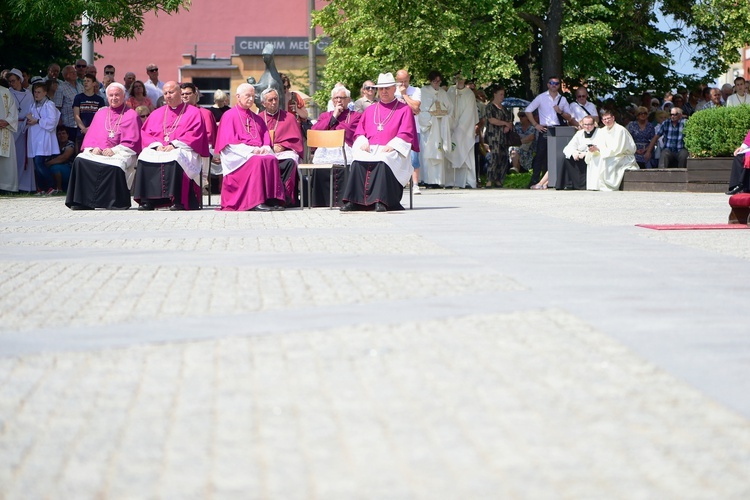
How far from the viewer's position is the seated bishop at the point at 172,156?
19.7 m

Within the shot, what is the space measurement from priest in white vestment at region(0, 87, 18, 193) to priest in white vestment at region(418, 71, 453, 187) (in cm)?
783

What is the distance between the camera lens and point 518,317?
734cm

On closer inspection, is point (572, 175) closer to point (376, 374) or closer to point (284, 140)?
point (284, 140)

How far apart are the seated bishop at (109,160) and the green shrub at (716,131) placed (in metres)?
9.39

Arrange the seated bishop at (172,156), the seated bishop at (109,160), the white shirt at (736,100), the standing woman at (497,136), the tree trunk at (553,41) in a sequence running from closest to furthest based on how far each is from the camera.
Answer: the seated bishop at (172,156), the seated bishop at (109,160), the white shirt at (736,100), the standing woman at (497,136), the tree trunk at (553,41)

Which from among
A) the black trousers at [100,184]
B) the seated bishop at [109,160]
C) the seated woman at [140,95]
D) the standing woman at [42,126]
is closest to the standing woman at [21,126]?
the standing woman at [42,126]

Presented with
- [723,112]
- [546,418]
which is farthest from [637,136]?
[546,418]

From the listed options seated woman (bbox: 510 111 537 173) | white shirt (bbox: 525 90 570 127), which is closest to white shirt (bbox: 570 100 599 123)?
white shirt (bbox: 525 90 570 127)

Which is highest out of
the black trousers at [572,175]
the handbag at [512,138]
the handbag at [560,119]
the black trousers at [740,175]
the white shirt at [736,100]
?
the white shirt at [736,100]

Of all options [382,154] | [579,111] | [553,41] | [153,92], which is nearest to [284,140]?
[382,154]

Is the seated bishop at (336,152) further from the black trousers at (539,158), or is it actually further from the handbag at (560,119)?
the handbag at (560,119)

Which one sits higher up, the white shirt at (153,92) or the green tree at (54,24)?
the green tree at (54,24)

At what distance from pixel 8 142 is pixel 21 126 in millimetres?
406

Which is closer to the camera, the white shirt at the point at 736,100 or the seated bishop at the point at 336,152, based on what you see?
the seated bishop at the point at 336,152
